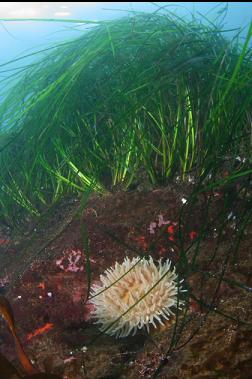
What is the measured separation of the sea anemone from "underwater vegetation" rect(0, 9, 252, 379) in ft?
0.04

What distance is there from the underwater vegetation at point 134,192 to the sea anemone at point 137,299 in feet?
0.04

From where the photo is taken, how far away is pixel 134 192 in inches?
143

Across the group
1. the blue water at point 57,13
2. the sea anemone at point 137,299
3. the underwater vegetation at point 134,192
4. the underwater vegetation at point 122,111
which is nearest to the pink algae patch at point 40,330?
the underwater vegetation at point 134,192

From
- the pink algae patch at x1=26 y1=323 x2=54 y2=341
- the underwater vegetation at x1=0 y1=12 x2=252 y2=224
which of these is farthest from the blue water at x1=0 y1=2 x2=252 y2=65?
the pink algae patch at x1=26 y1=323 x2=54 y2=341

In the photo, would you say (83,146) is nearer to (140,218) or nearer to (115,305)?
(140,218)

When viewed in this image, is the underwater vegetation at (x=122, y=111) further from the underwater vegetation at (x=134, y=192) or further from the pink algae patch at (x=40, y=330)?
the pink algae patch at (x=40, y=330)

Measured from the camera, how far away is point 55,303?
3.18 m

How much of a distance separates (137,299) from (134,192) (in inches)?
50.9

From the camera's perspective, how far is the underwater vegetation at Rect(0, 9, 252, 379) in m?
2.32

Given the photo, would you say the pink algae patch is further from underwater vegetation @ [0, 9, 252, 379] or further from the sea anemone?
the sea anemone

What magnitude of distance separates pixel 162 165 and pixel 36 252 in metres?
1.70

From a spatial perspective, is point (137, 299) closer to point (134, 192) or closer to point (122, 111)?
point (134, 192)

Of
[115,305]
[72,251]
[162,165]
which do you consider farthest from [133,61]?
[115,305]

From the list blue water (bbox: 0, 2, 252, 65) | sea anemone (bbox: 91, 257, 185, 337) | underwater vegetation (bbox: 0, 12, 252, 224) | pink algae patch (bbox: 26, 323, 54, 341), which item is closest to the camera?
sea anemone (bbox: 91, 257, 185, 337)
